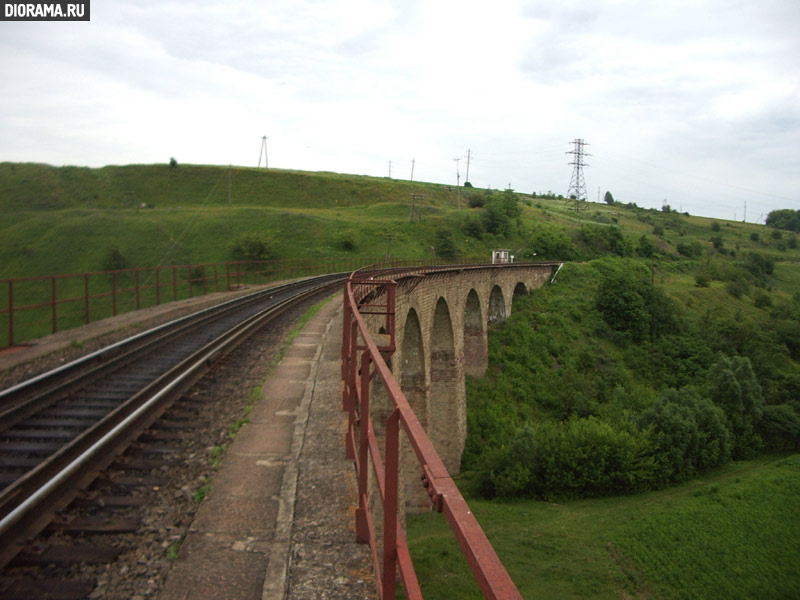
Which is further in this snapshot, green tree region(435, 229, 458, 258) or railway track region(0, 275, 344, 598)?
green tree region(435, 229, 458, 258)

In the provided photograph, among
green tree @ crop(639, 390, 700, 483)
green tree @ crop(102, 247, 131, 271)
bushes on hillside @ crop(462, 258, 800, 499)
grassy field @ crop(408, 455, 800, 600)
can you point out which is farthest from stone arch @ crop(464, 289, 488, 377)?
green tree @ crop(102, 247, 131, 271)

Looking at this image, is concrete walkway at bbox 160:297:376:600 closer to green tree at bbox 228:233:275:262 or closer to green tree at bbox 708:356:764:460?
green tree at bbox 708:356:764:460

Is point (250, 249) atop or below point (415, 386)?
atop

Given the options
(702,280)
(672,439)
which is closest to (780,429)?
(672,439)

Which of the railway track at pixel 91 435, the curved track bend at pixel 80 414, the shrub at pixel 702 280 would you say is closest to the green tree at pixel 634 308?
the shrub at pixel 702 280

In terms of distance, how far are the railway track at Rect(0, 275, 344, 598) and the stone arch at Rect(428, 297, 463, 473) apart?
14.9m

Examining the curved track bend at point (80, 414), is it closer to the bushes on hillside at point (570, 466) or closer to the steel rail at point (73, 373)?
the steel rail at point (73, 373)

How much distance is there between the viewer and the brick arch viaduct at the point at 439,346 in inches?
641

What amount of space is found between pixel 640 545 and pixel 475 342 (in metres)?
15.4

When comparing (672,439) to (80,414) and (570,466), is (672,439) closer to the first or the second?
(570,466)

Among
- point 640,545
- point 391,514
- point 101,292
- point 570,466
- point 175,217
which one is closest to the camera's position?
Answer: point 391,514

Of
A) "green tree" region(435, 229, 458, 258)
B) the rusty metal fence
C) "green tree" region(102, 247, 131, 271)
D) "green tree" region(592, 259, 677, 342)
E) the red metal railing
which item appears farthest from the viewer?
"green tree" region(435, 229, 458, 258)

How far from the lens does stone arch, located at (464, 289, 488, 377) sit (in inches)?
1244

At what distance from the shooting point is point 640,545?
1814 cm
